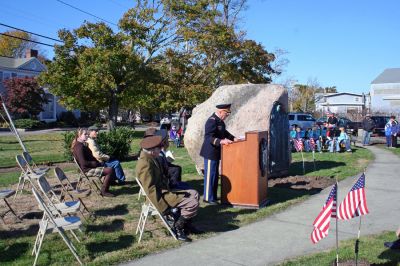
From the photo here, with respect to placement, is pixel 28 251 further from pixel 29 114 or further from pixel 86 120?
pixel 86 120

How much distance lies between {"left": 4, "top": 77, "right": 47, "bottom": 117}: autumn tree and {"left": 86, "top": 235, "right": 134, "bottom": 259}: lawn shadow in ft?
129

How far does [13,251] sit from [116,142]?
31.4 feet

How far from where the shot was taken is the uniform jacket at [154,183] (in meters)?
5.96

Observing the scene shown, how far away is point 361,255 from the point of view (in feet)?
17.7

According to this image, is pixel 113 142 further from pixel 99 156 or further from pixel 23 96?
pixel 23 96

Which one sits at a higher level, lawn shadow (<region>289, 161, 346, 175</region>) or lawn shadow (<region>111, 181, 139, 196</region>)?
lawn shadow (<region>289, 161, 346, 175</region>)

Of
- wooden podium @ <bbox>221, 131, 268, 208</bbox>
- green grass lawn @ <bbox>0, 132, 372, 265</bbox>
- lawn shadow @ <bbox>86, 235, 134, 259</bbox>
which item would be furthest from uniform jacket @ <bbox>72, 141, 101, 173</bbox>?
lawn shadow @ <bbox>86, 235, 134, 259</bbox>

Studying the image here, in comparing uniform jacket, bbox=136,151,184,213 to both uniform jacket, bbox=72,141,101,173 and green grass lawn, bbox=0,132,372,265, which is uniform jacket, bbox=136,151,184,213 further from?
uniform jacket, bbox=72,141,101,173

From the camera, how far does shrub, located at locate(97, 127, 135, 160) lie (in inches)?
582

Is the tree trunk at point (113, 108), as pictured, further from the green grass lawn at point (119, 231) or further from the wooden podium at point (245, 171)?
the wooden podium at point (245, 171)

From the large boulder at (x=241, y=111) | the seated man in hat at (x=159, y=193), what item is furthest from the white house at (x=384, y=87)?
the seated man in hat at (x=159, y=193)

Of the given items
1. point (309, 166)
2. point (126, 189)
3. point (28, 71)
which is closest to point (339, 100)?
point (28, 71)

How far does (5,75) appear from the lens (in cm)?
4969

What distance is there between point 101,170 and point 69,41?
17.9 m
